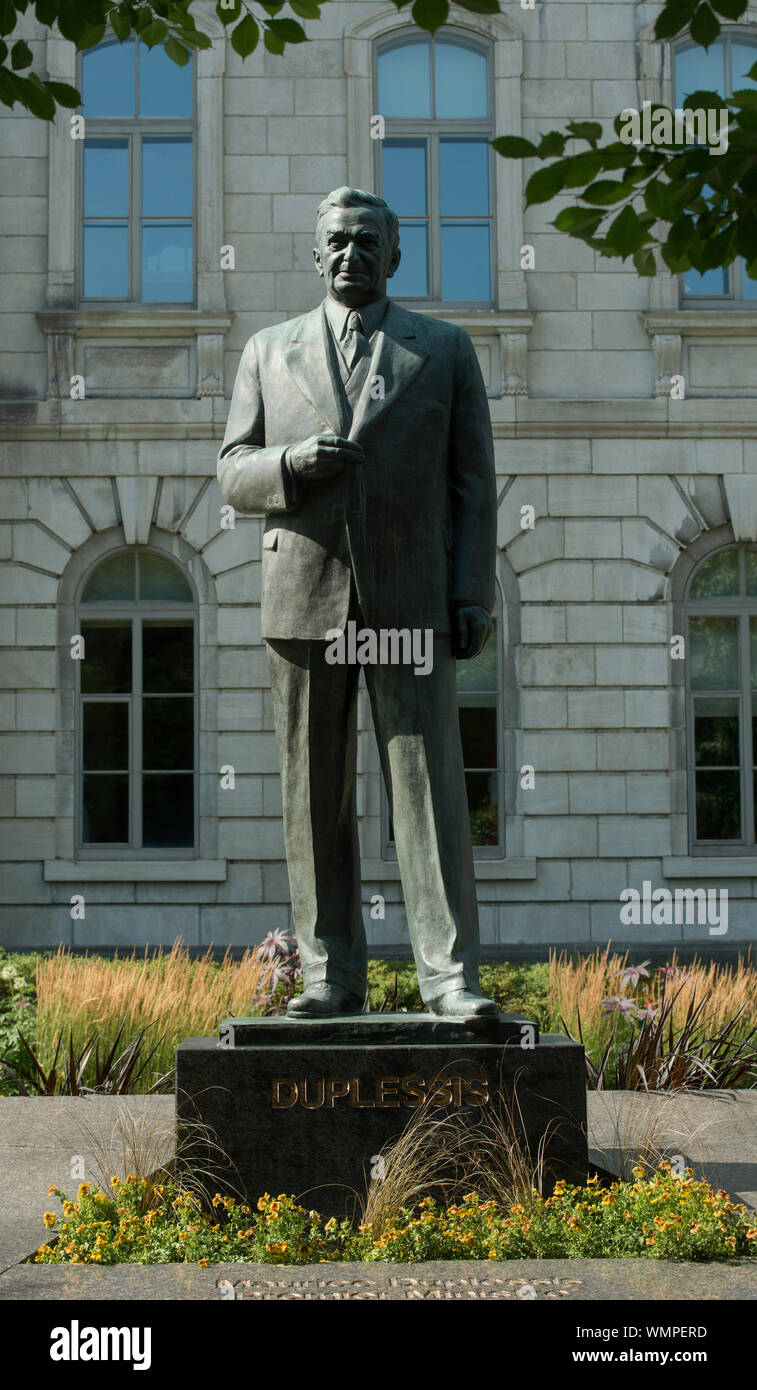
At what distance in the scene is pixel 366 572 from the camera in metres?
5.41

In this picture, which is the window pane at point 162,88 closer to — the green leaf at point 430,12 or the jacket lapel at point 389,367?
the jacket lapel at point 389,367

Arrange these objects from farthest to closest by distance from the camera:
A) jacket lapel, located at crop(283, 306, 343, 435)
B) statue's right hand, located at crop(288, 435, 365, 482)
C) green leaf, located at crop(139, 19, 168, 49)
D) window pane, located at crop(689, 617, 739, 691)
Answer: window pane, located at crop(689, 617, 739, 691) → green leaf, located at crop(139, 19, 168, 49) → jacket lapel, located at crop(283, 306, 343, 435) → statue's right hand, located at crop(288, 435, 365, 482)

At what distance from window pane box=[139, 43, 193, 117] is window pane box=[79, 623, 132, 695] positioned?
5274 millimetres

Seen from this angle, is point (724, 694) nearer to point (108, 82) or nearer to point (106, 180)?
point (106, 180)

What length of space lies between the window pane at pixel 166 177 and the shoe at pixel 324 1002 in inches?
467

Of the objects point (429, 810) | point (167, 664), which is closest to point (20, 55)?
point (429, 810)

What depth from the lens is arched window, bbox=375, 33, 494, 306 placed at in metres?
15.6

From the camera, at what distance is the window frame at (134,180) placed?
1549 centimetres

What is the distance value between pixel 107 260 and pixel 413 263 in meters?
3.08

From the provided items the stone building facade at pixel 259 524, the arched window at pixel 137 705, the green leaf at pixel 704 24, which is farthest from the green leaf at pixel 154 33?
the arched window at pixel 137 705

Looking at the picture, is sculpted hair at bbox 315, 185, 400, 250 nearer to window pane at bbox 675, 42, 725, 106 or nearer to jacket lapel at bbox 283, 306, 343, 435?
jacket lapel at bbox 283, 306, 343, 435

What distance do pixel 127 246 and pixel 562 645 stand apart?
594cm

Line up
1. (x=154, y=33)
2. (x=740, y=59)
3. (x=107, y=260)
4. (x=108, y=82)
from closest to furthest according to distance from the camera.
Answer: (x=154, y=33) → (x=107, y=260) → (x=108, y=82) → (x=740, y=59)
